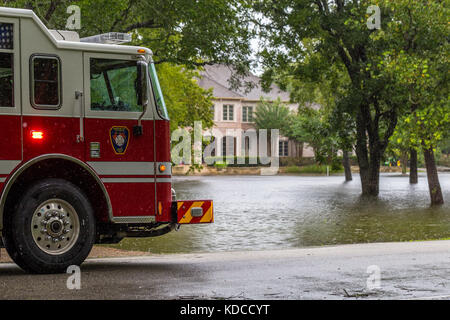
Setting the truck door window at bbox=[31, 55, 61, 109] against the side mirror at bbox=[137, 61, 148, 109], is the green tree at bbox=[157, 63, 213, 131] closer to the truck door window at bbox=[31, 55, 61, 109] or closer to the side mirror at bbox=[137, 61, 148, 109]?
the side mirror at bbox=[137, 61, 148, 109]

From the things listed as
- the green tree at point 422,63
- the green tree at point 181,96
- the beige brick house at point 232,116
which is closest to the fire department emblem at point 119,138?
the green tree at point 422,63

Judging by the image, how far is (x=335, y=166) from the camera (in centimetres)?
6962

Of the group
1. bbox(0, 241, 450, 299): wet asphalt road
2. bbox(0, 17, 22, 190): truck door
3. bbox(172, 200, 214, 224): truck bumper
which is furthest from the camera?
bbox(172, 200, 214, 224): truck bumper

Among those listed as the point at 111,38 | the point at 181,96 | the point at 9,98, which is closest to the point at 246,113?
the point at 181,96

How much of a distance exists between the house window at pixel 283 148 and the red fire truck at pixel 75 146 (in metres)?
82.9

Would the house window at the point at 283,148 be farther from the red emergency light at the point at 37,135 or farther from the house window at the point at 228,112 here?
the red emergency light at the point at 37,135

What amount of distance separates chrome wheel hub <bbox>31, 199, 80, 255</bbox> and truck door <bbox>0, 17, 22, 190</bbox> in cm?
62

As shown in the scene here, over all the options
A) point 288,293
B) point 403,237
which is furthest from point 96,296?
point 403,237

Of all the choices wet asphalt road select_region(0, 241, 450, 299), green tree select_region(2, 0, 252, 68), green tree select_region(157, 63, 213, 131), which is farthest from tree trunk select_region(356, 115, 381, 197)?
wet asphalt road select_region(0, 241, 450, 299)

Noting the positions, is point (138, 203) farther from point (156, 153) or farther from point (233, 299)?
point (233, 299)

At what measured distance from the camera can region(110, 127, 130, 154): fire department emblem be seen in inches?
374

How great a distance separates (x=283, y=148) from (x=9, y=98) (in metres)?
84.3

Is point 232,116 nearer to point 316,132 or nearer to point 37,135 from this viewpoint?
point 316,132

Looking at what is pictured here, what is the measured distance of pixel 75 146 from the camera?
30.2 feet
